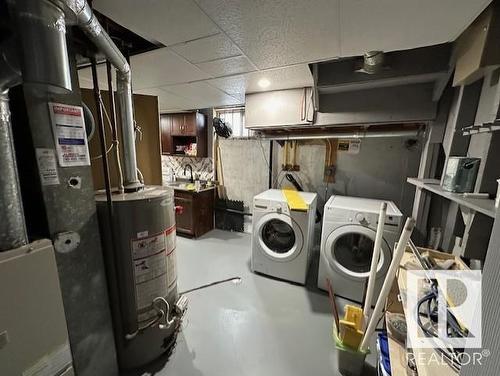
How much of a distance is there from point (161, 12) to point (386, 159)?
2.67 m

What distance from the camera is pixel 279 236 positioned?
2541 mm

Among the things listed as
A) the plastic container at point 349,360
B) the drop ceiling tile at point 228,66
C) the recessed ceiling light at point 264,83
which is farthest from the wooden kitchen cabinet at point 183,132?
the plastic container at point 349,360

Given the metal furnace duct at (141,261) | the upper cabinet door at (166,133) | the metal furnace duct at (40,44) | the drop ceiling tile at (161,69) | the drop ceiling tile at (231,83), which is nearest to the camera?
the metal furnace duct at (40,44)

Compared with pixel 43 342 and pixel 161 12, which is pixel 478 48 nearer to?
pixel 161 12

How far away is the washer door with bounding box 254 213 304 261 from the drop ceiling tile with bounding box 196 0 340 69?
148 cm

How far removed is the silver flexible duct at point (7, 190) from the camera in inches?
27.1

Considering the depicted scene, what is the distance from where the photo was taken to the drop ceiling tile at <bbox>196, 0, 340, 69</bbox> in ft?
3.20

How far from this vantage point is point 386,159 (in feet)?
8.43

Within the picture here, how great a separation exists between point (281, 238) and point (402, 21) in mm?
2107

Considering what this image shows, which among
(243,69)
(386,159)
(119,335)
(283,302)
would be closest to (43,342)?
(119,335)

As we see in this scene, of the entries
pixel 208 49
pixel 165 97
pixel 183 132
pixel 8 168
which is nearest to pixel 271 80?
pixel 208 49

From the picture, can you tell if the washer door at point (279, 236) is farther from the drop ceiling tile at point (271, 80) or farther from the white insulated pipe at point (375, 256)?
the drop ceiling tile at point (271, 80)

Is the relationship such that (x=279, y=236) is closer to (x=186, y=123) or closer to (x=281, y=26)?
(x=281, y=26)

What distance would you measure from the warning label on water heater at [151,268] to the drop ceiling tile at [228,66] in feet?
4.27
